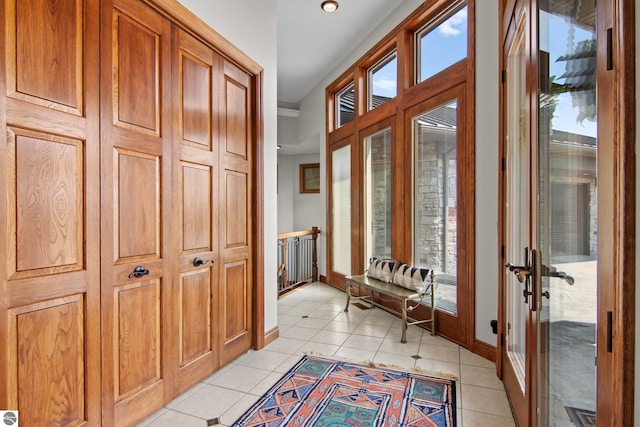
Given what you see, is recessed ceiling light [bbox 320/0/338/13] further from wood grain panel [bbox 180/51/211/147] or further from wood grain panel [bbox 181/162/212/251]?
wood grain panel [bbox 181/162/212/251]

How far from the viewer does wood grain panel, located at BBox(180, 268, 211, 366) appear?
228 cm

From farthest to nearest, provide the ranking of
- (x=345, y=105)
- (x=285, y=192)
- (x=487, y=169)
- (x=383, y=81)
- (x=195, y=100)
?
(x=285, y=192), (x=345, y=105), (x=383, y=81), (x=487, y=169), (x=195, y=100)

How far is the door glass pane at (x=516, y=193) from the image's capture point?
70.1 inches

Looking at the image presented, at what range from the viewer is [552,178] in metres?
1.29

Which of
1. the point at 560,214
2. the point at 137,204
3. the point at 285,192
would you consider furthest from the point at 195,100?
the point at 285,192

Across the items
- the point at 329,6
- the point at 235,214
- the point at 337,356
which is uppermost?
the point at 329,6

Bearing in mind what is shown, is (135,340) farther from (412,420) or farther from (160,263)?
(412,420)

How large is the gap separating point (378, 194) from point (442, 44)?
6.14 feet

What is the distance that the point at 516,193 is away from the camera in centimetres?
201

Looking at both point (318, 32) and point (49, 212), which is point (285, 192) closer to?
point (318, 32)

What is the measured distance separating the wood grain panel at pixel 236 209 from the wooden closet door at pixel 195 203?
0.16 metres

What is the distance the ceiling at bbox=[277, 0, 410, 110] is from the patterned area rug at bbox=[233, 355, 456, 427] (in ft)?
11.8

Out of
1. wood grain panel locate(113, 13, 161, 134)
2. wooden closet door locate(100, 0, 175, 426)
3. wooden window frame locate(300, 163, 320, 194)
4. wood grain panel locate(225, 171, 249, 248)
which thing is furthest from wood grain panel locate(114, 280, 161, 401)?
wooden window frame locate(300, 163, 320, 194)

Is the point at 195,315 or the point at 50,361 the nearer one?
the point at 50,361
